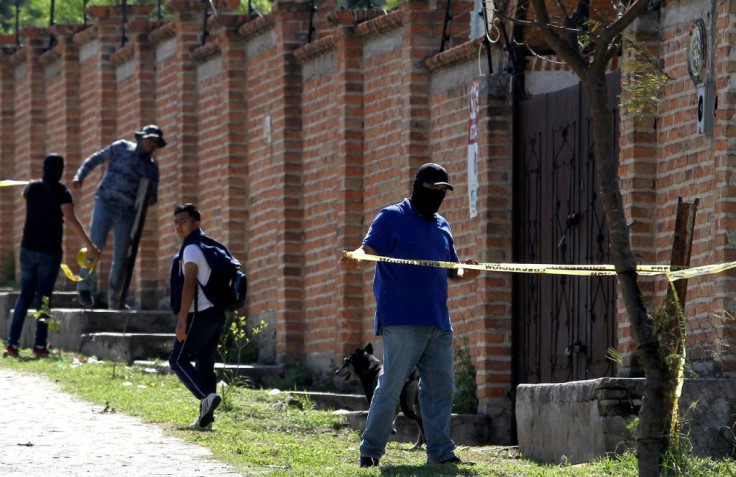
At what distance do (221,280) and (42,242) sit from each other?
17.1 ft

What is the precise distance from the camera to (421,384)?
10.8 metres

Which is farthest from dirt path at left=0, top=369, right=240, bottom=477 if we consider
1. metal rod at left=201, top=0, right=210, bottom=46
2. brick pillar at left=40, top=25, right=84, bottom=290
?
brick pillar at left=40, top=25, right=84, bottom=290

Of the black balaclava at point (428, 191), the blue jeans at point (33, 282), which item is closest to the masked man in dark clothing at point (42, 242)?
the blue jeans at point (33, 282)

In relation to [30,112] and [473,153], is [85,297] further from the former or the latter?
[30,112]

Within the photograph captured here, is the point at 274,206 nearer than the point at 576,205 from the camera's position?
No

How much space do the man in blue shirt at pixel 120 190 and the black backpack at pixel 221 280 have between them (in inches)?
228

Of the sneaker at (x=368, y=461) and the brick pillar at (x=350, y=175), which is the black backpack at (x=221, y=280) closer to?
the sneaker at (x=368, y=461)

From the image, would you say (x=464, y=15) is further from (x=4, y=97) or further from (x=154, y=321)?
(x=4, y=97)

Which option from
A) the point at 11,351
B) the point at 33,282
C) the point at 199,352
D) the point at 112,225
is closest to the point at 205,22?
the point at 112,225

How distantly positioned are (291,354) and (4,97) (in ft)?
32.1

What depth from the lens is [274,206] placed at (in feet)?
58.6

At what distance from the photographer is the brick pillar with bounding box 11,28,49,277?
2425cm

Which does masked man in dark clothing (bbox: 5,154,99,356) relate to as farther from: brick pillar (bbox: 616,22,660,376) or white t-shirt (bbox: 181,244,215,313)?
brick pillar (bbox: 616,22,660,376)

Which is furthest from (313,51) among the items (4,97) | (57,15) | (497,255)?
(57,15)
